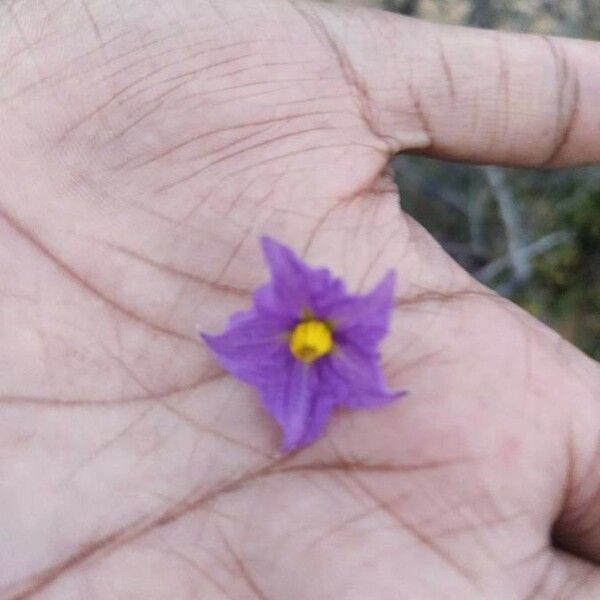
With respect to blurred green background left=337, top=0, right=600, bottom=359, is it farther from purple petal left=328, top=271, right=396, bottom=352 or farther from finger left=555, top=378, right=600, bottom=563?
purple petal left=328, top=271, right=396, bottom=352

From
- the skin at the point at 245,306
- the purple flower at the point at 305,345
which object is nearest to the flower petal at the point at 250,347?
the purple flower at the point at 305,345

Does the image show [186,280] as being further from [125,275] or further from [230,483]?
[230,483]

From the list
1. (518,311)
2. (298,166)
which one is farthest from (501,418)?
(298,166)

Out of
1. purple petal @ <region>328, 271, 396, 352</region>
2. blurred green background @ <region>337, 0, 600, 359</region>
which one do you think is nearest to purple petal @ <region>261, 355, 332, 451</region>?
purple petal @ <region>328, 271, 396, 352</region>

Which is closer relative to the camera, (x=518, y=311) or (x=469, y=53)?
(x=518, y=311)

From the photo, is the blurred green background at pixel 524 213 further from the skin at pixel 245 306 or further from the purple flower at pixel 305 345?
the purple flower at pixel 305 345
